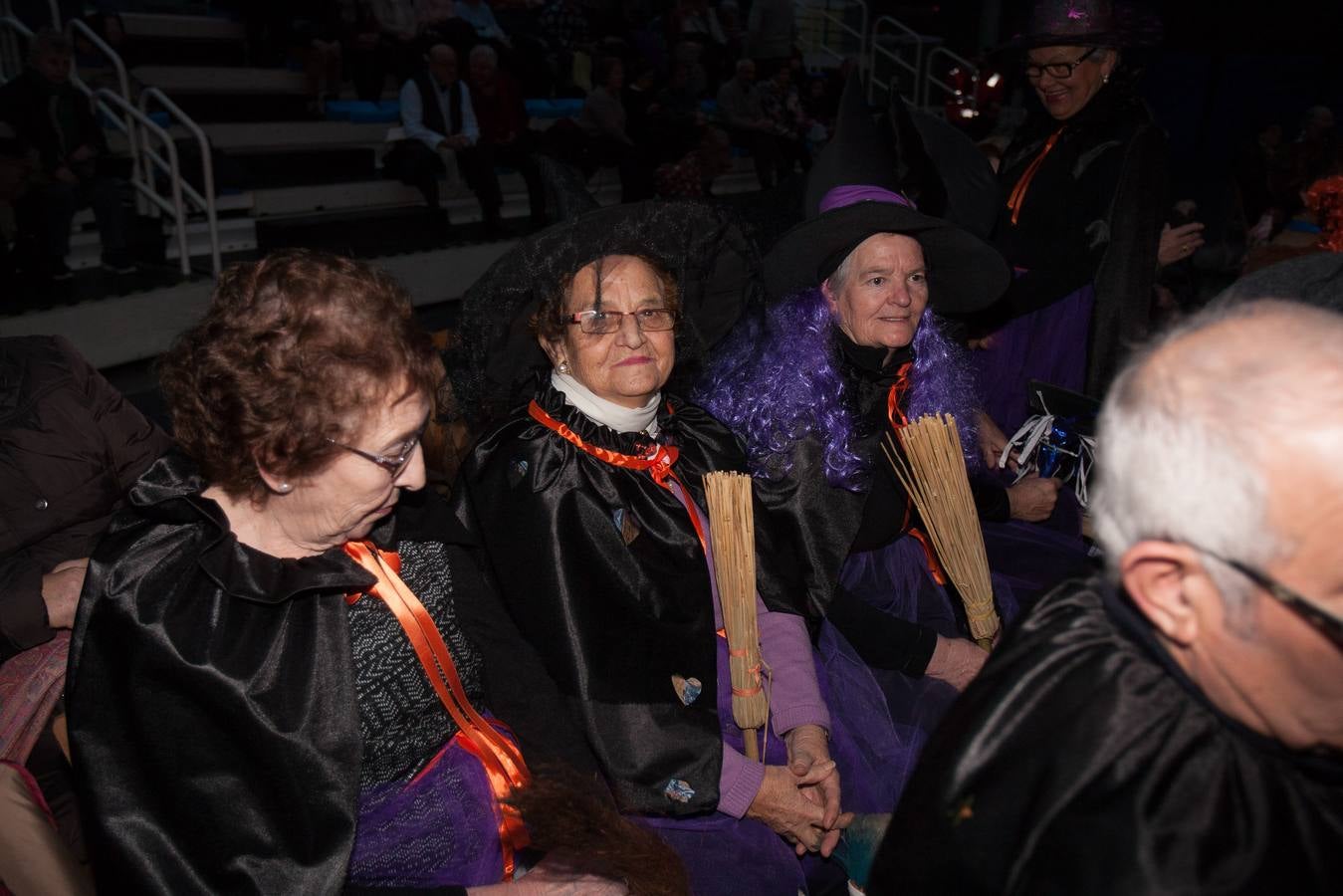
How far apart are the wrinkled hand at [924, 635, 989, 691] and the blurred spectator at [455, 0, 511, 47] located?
872 cm

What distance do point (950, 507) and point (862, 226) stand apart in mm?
777

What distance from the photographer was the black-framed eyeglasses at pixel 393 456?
1.59 m

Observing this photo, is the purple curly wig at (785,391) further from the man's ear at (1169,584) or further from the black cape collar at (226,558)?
the man's ear at (1169,584)

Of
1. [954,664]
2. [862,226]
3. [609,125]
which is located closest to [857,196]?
[862,226]

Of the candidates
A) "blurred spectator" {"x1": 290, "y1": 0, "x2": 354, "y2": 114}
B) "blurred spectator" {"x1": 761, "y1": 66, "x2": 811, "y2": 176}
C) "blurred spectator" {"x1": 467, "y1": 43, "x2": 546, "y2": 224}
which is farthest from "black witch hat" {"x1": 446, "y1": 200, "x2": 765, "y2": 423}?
"blurred spectator" {"x1": 761, "y1": 66, "x2": 811, "y2": 176}

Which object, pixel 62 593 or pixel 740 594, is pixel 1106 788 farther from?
pixel 62 593

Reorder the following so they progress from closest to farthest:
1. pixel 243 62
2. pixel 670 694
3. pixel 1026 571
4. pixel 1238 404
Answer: pixel 1238 404
pixel 670 694
pixel 1026 571
pixel 243 62

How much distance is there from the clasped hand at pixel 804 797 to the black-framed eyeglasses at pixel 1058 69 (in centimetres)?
269

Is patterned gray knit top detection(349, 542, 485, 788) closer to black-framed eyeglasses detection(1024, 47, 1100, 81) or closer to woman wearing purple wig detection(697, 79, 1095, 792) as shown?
woman wearing purple wig detection(697, 79, 1095, 792)

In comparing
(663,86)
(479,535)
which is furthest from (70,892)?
(663,86)

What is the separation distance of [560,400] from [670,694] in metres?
0.73

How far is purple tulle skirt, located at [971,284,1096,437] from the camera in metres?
3.55

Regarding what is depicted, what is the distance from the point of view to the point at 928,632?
2.46 metres

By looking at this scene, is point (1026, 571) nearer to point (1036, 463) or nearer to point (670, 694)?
point (1036, 463)
